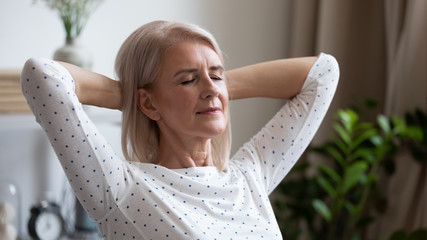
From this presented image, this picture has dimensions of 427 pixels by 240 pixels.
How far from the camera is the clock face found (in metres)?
2.09

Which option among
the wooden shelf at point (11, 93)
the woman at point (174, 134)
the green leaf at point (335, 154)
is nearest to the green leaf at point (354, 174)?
the green leaf at point (335, 154)

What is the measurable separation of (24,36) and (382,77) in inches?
63.4

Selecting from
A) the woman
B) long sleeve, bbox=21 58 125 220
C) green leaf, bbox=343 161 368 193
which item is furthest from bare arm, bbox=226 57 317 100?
green leaf, bbox=343 161 368 193

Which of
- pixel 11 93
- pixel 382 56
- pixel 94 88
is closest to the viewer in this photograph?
pixel 94 88

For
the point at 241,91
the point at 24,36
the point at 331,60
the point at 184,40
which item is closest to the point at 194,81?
the point at 184,40

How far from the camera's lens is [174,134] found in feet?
3.73

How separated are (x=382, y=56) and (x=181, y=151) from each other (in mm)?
1786

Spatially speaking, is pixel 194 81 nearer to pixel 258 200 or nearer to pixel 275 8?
pixel 258 200

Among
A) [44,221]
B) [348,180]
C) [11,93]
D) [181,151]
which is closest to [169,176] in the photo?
[181,151]

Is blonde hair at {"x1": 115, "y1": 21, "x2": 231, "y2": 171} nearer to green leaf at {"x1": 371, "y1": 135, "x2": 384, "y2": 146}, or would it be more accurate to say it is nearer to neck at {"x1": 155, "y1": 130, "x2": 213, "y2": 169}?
neck at {"x1": 155, "y1": 130, "x2": 213, "y2": 169}

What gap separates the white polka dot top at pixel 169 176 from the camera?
3.06 feet

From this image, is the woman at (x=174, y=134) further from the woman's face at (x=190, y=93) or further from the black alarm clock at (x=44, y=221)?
the black alarm clock at (x=44, y=221)

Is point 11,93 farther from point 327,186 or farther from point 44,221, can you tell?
point 327,186

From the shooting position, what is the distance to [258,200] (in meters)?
1.15
